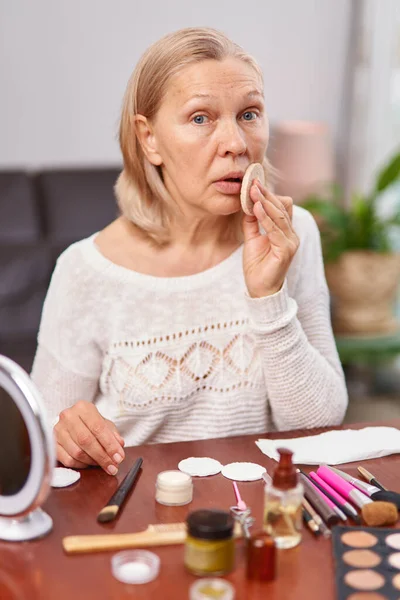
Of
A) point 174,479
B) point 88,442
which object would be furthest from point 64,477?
point 174,479

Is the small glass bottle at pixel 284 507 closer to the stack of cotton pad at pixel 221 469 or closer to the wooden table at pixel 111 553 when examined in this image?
the wooden table at pixel 111 553

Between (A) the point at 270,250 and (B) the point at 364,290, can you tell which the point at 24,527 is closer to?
(A) the point at 270,250

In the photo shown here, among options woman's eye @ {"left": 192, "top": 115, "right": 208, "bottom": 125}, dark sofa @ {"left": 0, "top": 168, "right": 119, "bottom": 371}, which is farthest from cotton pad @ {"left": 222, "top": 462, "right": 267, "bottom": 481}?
dark sofa @ {"left": 0, "top": 168, "right": 119, "bottom": 371}

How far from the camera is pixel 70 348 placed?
1474mm

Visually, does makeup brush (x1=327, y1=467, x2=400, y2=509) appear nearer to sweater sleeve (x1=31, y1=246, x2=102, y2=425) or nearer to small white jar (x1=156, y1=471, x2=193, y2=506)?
small white jar (x1=156, y1=471, x2=193, y2=506)

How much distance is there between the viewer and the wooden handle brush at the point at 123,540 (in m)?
0.94

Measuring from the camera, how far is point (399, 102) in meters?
3.61

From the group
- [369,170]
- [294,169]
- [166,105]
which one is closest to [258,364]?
[166,105]

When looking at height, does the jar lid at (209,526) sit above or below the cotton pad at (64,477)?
above

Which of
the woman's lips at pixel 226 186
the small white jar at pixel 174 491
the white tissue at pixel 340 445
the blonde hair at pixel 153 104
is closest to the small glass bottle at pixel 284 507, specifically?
the small white jar at pixel 174 491

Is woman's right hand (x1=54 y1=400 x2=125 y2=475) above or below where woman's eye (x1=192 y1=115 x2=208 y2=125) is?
below

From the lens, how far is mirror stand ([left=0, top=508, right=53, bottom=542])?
37.9 inches

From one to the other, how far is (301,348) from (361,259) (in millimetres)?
1886

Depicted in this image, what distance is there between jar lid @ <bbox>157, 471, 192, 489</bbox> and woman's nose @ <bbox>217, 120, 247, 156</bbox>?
0.52 metres
